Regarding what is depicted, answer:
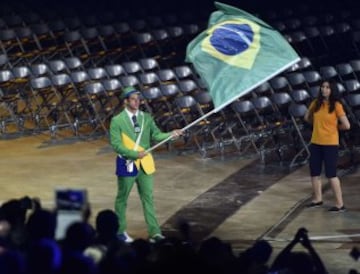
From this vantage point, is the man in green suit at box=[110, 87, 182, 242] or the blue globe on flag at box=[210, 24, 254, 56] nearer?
the blue globe on flag at box=[210, 24, 254, 56]

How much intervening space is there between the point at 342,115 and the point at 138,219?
2718 mm

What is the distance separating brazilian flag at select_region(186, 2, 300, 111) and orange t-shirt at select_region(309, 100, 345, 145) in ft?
8.52

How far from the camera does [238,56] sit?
10.8m

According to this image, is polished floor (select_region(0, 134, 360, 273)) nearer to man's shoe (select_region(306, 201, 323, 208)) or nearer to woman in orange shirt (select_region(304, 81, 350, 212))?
man's shoe (select_region(306, 201, 323, 208))

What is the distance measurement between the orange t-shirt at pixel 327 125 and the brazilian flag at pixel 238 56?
260cm

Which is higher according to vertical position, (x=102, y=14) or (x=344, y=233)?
(x=102, y=14)

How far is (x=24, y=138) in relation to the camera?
1830 cm

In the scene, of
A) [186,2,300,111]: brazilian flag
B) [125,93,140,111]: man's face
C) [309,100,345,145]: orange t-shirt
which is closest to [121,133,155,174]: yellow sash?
[125,93,140,111]: man's face

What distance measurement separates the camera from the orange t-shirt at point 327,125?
13.3 meters

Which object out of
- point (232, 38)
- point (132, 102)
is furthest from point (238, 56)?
point (132, 102)

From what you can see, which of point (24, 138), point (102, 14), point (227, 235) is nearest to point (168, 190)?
point (227, 235)

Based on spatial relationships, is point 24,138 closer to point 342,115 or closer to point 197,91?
point 197,91

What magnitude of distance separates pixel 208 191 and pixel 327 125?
2.25 metres

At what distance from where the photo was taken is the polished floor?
12727 millimetres
